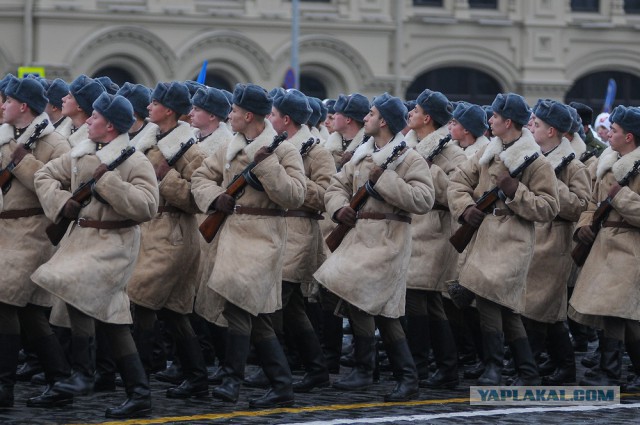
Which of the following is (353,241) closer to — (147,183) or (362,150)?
(362,150)

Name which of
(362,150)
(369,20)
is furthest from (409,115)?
(369,20)

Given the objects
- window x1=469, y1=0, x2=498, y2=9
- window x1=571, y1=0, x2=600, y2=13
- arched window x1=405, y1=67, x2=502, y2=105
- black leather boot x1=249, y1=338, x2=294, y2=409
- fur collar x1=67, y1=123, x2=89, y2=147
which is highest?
window x1=571, y1=0, x2=600, y2=13

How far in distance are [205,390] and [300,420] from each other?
1.16 m

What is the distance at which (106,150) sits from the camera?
32.3 ft

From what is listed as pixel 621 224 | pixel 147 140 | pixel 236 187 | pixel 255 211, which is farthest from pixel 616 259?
pixel 147 140

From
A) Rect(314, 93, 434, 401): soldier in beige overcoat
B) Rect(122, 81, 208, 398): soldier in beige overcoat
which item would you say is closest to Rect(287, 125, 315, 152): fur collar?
Rect(314, 93, 434, 401): soldier in beige overcoat

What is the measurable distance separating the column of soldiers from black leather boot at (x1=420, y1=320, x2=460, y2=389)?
1cm

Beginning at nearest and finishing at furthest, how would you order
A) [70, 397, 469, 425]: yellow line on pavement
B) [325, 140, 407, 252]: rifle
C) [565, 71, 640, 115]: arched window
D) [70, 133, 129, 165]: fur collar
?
[70, 397, 469, 425]: yellow line on pavement
[70, 133, 129, 165]: fur collar
[325, 140, 407, 252]: rifle
[565, 71, 640, 115]: arched window

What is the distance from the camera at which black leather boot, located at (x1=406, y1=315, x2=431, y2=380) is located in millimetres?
11469

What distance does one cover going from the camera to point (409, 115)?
40.5ft

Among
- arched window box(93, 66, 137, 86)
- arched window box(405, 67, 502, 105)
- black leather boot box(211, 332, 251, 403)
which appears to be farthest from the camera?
arched window box(405, 67, 502, 105)

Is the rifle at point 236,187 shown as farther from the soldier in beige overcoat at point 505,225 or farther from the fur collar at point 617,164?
the fur collar at point 617,164

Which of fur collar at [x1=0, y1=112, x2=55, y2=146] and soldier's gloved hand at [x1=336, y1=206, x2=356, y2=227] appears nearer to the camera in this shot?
fur collar at [x1=0, y1=112, x2=55, y2=146]

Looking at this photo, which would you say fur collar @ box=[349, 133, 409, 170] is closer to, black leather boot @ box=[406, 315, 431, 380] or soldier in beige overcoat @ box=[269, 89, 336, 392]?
soldier in beige overcoat @ box=[269, 89, 336, 392]
